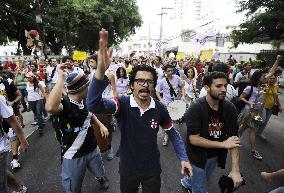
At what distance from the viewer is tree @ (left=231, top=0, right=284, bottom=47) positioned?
25.0 meters

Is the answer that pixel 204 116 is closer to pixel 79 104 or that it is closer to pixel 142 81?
pixel 142 81

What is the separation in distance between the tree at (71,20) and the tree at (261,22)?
16.3 metres

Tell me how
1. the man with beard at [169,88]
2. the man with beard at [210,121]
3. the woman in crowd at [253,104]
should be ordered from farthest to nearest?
the man with beard at [169,88], the woman in crowd at [253,104], the man with beard at [210,121]

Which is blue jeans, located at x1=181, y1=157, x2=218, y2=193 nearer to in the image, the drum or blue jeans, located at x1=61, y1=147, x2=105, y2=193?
blue jeans, located at x1=61, y1=147, x2=105, y2=193

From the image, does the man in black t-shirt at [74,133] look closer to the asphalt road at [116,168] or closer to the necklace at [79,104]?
the necklace at [79,104]

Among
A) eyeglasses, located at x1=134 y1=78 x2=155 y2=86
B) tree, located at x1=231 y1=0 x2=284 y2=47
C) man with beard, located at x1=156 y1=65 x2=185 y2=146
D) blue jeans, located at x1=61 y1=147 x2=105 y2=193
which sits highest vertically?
tree, located at x1=231 y1=0 x2=284 y2=47

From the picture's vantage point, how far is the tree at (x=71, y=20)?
2964cm

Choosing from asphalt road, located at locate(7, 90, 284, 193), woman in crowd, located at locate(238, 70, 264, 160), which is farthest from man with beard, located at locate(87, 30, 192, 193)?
woman in crowd, located at locate(238, 70, 264, 160)

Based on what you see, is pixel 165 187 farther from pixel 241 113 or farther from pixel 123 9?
pixel 123 9

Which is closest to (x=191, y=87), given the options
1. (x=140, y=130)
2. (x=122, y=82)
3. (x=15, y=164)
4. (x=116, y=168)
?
(x=122, y=82)

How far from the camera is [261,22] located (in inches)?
1071

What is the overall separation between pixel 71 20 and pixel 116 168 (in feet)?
90.6

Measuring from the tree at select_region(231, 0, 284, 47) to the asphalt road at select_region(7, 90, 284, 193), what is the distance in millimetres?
20236

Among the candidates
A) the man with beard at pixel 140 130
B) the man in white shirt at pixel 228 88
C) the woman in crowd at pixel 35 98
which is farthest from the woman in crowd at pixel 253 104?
the woman in crowd at pixel 35 98
